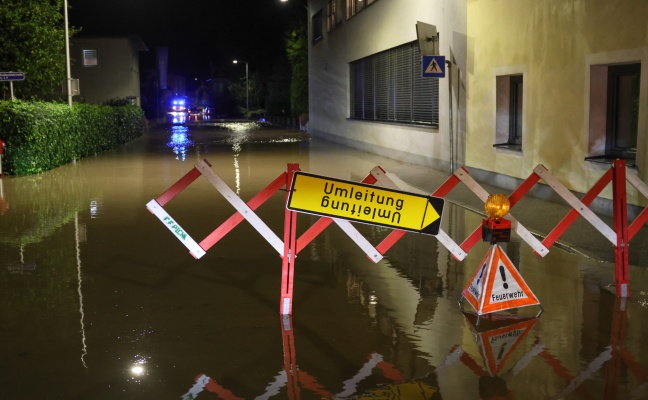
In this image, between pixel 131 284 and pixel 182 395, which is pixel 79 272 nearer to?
pixel 131 284

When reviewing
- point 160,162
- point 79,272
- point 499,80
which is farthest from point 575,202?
point 160,162

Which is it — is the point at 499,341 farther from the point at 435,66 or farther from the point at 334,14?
the point at 334,14

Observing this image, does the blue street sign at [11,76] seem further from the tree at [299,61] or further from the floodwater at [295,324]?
the tree at [299,61]

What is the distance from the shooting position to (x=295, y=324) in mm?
6703

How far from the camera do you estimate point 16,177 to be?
19469 millimetres

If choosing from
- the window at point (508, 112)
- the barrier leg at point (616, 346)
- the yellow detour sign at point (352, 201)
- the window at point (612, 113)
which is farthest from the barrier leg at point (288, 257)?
the window at point (508, 112)

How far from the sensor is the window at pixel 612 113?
12.7 meters

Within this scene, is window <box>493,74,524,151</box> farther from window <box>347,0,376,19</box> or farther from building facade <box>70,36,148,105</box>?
building facade <box>70,36,148,105</box>

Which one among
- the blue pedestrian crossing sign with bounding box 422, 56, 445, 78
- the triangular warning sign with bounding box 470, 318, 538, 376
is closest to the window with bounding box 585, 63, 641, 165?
the blue pedestrian crossing sign with bounding box 422, 56, 445, 78

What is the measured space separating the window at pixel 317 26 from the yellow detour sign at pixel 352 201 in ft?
115

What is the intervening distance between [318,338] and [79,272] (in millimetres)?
3468

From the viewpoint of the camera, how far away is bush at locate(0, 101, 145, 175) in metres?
19.9

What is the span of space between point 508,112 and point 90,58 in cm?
4127

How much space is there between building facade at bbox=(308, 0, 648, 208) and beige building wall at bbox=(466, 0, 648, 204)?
0.06 feet
